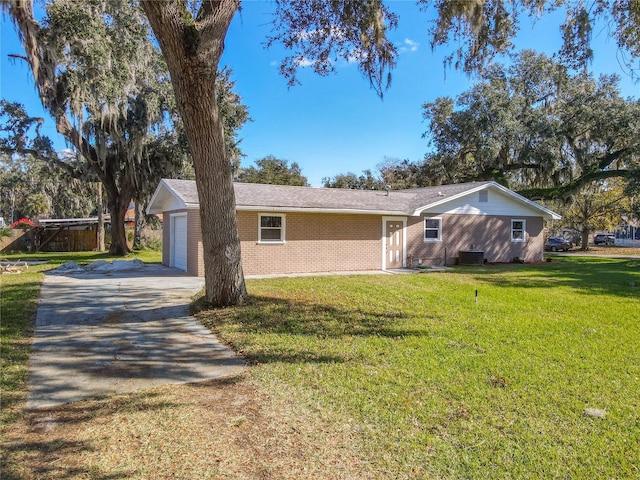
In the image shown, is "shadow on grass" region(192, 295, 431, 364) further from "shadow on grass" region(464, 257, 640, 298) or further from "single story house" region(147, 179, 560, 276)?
"shadow on grass" region(464, 257, 640, 298)

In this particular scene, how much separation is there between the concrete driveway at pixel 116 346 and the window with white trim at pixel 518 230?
15.6 meters

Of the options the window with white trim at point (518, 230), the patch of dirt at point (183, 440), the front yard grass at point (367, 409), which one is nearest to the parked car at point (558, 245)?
the window with white trim at point (518, 230)

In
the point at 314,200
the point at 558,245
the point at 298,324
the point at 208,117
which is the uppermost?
the point at 208,117

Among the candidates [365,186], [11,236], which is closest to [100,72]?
[11,236]

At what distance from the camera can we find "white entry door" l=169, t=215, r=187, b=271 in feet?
48.8

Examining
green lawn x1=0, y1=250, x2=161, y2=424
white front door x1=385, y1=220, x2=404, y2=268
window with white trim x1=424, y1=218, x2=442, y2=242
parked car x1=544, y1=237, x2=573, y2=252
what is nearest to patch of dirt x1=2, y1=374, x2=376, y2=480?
green lawn x1=0, y1=250, x2=161, y2=424

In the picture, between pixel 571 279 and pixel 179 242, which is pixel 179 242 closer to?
pixel 179 242

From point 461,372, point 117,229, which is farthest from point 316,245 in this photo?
point 117,229

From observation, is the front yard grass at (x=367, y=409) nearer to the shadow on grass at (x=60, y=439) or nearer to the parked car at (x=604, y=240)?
the shadow on grass at (x=60, y=439)

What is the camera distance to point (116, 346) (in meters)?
5.88

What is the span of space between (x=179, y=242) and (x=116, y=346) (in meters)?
10.1

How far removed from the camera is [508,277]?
43.8 feet

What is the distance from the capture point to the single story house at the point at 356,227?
1374 centimetres

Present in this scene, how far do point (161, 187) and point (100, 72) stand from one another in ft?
18.8
